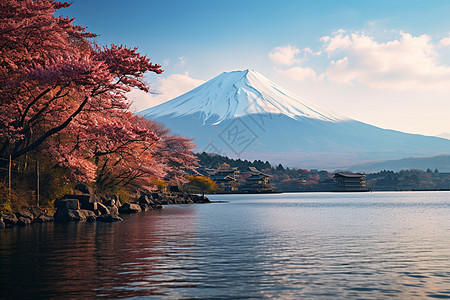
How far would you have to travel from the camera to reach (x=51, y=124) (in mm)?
33188

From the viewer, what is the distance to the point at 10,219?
1147 inches

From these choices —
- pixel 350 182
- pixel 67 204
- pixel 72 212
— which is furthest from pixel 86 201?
pixel 350 182

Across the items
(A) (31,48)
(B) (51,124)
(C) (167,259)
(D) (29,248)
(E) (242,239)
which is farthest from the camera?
(B) (51,124)

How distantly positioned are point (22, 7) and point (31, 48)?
3.10 meters

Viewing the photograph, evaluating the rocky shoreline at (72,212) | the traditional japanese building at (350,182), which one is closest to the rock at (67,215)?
the rocky shoreline at (72,212)

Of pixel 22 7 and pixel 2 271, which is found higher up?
Answer: pixel 22 7

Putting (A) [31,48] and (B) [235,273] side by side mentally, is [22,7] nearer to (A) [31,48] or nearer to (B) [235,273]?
(A) [31,48]

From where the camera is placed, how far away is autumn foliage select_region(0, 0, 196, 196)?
25438 millimetres

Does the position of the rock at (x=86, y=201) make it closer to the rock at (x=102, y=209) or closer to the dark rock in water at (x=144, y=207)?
the rock at (x=102, y=209)

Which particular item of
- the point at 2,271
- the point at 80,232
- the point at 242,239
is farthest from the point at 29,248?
the point at 242,239

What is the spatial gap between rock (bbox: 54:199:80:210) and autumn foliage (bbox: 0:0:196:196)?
1919mm

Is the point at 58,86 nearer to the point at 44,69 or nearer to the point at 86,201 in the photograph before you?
the point at 44,69

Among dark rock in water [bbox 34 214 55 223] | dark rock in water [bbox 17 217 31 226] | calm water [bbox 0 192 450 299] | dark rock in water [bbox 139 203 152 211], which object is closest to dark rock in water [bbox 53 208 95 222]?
dark rock in water [bbox 34 214 55 223]

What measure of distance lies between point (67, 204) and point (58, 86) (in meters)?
9.22
